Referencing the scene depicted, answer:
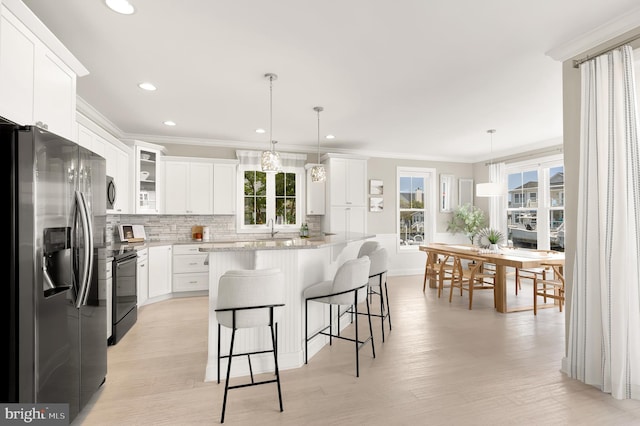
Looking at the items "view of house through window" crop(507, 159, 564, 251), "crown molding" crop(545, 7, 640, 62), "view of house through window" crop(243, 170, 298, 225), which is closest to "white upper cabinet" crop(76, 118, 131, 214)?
"view of house through window" crop(243, 170, 298, 225)

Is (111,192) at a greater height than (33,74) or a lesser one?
lesser

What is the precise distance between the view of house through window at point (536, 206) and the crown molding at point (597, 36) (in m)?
4.03

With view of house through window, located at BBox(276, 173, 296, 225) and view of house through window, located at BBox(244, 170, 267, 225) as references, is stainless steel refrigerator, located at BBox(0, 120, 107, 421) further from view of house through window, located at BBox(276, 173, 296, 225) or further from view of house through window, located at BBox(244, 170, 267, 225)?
view of house through window, located at BBox(276, 173, 296, 225)

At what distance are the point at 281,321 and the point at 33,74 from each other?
242cm

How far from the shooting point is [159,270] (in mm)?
4824

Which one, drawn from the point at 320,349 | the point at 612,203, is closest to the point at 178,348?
the point at 320,349

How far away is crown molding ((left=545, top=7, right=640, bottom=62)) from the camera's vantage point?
2.20 meters

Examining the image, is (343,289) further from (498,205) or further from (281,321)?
(498,205)

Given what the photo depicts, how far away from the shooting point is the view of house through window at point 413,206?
7121 mm

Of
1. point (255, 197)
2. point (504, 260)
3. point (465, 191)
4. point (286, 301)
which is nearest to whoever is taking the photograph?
point (286, 301)

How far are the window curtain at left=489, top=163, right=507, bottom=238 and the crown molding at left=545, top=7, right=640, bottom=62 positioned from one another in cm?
463

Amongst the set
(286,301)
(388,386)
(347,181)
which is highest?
(347,181)

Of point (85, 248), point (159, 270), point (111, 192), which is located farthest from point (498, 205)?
point (85, 248)

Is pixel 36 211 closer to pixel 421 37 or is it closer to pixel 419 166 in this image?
pixel 421 37
